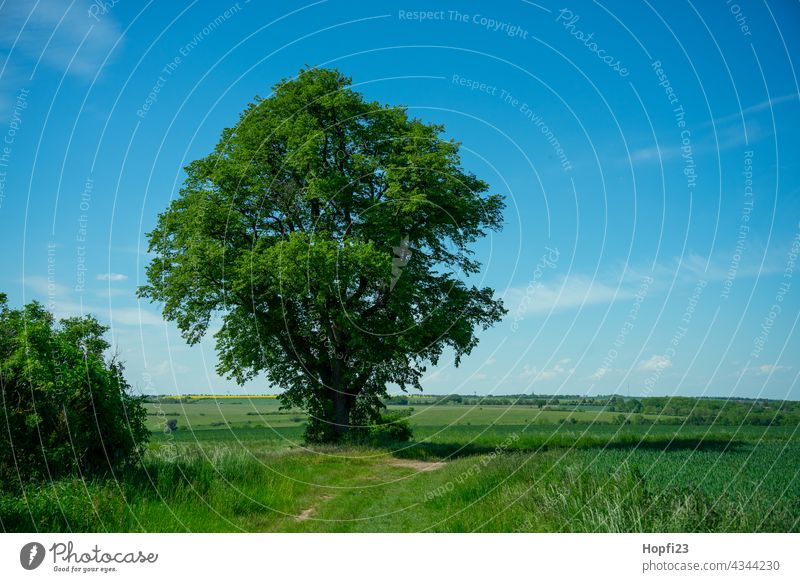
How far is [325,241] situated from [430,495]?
12.1m

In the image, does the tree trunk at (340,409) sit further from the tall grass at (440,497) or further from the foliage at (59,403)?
the foliage at (59,403)

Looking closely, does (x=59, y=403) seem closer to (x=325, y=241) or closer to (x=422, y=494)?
(x=422, y=494)

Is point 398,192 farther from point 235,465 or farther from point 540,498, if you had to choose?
point 540,498

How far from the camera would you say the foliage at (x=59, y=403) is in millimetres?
10672

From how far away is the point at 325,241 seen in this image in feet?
75.0

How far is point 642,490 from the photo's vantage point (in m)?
9.55

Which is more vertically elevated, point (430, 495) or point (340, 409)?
point (340, 409)

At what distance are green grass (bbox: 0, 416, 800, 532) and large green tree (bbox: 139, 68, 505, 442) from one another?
8.53 m

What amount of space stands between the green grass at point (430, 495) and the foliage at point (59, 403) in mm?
633

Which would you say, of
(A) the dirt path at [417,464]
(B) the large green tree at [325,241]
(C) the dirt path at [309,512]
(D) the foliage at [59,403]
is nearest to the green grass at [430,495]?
(C) the dirt path at [309,512]

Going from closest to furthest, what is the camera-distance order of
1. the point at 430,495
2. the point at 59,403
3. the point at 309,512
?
1. the point at 59,403
2. the point at 309,512
3. the point at 430,495

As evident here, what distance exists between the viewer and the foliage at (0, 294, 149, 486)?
10.7 metres

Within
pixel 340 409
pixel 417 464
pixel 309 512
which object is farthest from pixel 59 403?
pixel 340 409
